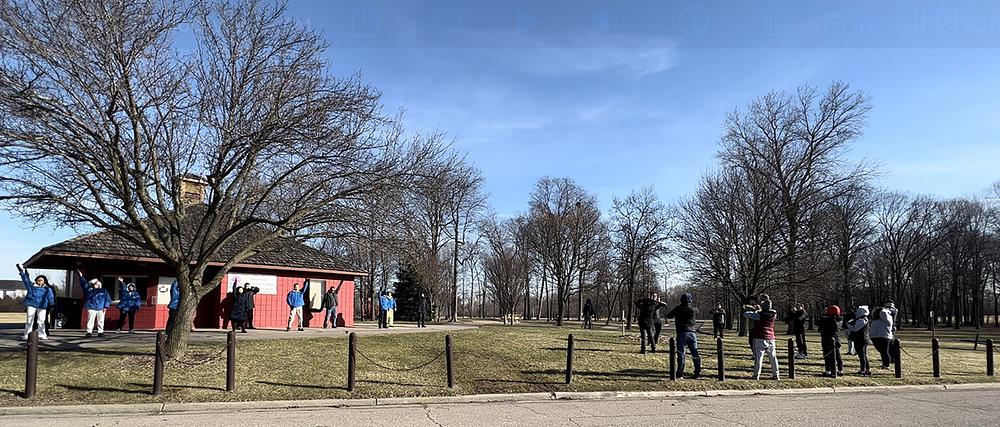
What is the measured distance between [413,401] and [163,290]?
15.3 metres

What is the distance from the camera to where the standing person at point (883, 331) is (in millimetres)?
16391

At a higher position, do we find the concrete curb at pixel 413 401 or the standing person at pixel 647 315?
the standing person at pixel 647 315

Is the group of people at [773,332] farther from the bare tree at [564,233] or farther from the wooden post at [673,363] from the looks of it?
the bare tree at [564,233]

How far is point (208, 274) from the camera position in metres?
24.2

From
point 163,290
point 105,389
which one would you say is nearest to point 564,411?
point 105,389

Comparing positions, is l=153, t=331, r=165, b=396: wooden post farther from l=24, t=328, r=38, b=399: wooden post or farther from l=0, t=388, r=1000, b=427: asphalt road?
l=24, t=328, r=38, b=399: wooden post

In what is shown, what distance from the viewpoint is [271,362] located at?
569 inches

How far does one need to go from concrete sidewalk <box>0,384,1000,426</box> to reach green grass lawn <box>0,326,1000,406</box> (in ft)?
1.64

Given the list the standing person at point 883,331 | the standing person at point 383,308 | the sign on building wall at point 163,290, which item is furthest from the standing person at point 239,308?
the standing person at point 883,331

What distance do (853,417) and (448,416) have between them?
6.18 metres

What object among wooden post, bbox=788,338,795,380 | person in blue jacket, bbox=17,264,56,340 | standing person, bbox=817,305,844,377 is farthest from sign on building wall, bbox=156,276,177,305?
standing person, bbox=817,305,844,377

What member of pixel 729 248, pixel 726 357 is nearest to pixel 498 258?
pixel 729 248

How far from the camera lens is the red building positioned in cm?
2212

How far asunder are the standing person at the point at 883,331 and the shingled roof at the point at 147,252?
14392 mm
